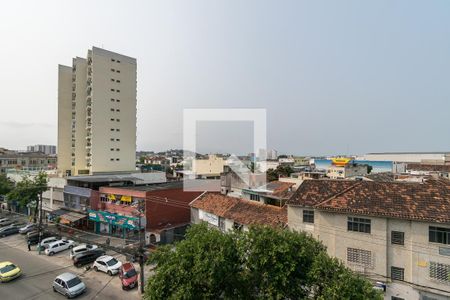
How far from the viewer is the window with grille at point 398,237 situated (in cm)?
1460

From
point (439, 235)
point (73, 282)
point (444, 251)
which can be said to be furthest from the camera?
point (73, 282)

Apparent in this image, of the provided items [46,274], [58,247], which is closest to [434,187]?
[46,274]

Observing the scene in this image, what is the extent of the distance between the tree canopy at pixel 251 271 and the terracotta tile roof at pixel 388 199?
6402 mm

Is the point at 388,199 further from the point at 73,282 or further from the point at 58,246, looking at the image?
the point at 58,246

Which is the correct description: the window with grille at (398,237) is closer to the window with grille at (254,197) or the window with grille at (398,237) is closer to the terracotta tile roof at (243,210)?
the terracotta tile roof at (243,210)

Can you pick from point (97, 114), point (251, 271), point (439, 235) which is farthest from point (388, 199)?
point (97, 114)

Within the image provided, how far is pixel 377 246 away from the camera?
15.0 metres

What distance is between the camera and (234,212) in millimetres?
22328

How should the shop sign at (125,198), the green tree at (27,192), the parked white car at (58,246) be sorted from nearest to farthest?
the parked white car at (58,246), the shop sign at (125,198), the green tree at (27,192)

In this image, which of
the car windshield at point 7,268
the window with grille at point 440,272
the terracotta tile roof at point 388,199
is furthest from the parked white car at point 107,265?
the window with grille at point 440,272

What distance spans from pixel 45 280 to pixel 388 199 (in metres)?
24.6

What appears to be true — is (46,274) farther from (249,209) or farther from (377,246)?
(377,246)

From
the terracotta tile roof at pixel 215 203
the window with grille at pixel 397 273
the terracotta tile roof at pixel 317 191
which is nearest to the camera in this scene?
the window with grille at pixel 397 273

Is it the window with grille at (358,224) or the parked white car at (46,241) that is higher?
the window with grille at (358,224)
